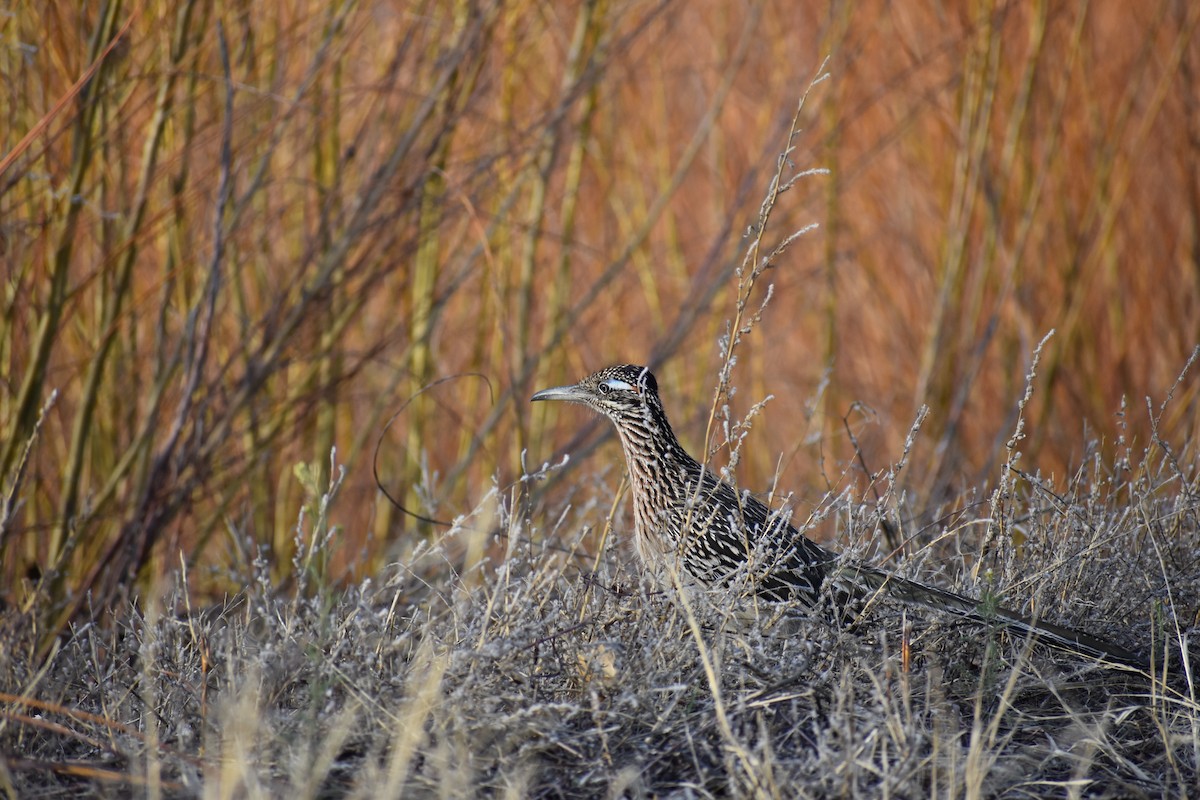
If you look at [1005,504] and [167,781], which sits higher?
[1005,504]

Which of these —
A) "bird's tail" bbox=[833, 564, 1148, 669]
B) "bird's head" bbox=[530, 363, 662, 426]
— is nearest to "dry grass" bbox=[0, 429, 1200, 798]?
"bird's tail" bbox=[833, 564, 1148, 669]

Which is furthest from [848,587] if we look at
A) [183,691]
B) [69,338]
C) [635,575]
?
[69,338]

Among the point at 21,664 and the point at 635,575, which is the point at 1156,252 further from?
the point at 21,664

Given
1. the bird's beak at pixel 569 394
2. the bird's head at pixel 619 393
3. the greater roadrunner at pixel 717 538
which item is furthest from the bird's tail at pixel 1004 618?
the bird's beak at pixel 569 394

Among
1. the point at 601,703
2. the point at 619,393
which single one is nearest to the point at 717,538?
the point at 619,393

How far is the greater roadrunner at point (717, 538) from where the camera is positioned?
2.93 metres

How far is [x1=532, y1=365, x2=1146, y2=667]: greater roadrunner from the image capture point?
2.93m

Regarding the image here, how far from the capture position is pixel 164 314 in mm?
4238

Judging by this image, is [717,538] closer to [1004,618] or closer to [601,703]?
[1004,618]

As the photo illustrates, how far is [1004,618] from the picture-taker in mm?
2889

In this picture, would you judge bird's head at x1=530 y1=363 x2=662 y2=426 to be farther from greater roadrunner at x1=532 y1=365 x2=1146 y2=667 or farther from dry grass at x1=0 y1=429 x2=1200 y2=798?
dry grass at x1=0 y1=429 x2=1200 y2=798

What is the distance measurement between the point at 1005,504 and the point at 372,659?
1942 mm

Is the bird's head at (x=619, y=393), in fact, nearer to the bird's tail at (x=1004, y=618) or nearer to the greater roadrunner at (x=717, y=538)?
the greater roadrunner at (x=717, y=538)

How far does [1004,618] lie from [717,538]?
856 mm
